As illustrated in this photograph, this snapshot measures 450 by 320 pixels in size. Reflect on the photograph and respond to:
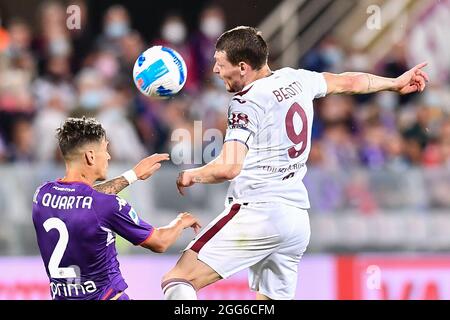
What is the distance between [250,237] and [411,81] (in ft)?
5.62

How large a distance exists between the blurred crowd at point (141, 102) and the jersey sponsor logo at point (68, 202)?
17.3ft

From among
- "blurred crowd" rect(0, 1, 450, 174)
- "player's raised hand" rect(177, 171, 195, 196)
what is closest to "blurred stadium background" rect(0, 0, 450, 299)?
"blurred crowd" rect(0, 1, 450, 174)

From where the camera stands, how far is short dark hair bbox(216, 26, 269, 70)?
22.8 feet

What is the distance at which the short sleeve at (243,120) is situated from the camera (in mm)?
6680

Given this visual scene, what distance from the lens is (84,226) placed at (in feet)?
20.1

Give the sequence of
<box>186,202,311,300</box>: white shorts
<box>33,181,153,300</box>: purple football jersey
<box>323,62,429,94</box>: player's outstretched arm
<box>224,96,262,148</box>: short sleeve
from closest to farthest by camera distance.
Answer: <box>33,181,153,300</box>: purple football jersey, <box>224,96,262,148</box>: short sleeve, <box>186,202,311,300</box>: white shorts, <box>323,62,429,94</box>: player's outstretched arm

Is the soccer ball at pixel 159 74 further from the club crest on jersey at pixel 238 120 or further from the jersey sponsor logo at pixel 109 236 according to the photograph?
the jersey sponsor logo at pixel 109 236

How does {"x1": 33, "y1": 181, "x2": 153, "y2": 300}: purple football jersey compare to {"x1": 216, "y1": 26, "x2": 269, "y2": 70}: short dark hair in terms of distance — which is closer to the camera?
{"x1": 33, "y1": 181, "x2": 153, "y2": 300}: purple football jersey

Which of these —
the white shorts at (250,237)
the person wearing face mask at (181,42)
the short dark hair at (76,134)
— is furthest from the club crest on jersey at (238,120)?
the person wearing face mask at (181,42)

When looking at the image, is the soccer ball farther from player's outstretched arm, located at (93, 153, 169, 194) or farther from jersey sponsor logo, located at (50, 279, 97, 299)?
jersey sponsor logo, located at (50, 279, 97, 299)

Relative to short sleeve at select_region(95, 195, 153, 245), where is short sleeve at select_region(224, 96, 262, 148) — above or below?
above

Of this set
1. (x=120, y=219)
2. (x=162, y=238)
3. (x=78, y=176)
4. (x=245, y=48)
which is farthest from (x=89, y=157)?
(x=245, y=48)

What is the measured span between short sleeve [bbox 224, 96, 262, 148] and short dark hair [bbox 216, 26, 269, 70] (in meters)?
0.29

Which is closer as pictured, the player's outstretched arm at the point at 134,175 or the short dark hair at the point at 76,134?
the short dark hair at the point at 76,134
